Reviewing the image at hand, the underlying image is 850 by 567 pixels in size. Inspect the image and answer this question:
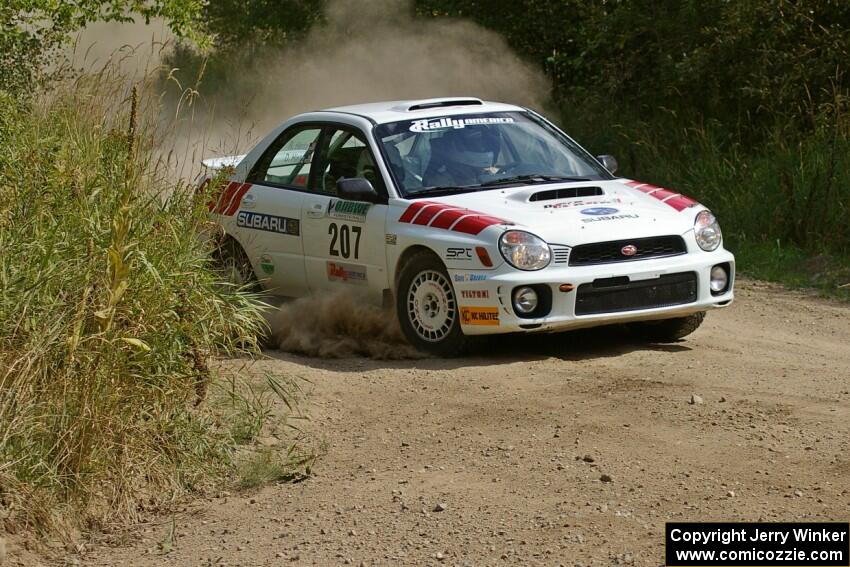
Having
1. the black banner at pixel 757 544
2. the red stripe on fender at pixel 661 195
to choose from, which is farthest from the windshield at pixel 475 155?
the black banner at pixel 757 544

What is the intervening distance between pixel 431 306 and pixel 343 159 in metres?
1.53

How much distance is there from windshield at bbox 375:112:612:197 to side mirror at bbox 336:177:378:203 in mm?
194

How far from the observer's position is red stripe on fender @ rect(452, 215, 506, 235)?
8.50 meters

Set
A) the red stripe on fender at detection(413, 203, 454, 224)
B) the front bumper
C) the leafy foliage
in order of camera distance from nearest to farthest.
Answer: the front bumper → the red stripe on fender at detection(413, 203, 454, 224) → the leafy foliage

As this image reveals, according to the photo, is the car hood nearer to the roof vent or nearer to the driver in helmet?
the driver in helmet

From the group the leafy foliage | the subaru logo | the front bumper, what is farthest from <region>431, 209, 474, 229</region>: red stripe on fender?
the leafy foliage

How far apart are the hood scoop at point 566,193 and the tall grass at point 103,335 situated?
2264mm

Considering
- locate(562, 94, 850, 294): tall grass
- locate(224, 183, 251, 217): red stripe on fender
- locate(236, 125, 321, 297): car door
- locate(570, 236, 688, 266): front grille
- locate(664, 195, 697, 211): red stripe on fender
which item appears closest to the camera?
locate(570, 236, 688, 266): front grille

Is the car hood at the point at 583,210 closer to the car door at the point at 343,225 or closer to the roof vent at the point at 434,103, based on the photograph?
the car door at the point at 343,225

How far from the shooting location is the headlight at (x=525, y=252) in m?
8.36

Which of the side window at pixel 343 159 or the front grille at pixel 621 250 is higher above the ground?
the side window at pixel 343 159

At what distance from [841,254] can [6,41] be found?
849 centimetres

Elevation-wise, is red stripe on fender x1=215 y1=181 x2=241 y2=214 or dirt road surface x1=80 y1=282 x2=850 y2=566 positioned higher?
red stripe on fender x1=215 y1=181 x2=241 y2=214

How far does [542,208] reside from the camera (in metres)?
8.79
